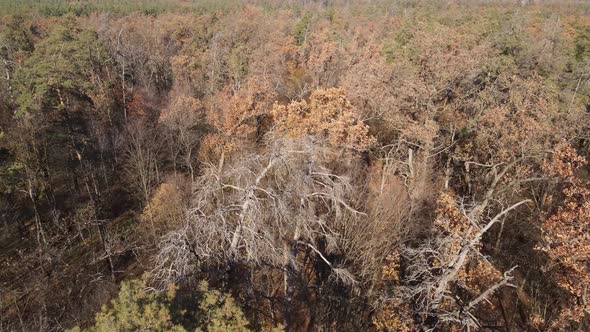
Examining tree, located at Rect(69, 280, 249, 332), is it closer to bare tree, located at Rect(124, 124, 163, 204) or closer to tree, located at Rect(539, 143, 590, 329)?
tree, located at Rect(539, 143, 590, 329)

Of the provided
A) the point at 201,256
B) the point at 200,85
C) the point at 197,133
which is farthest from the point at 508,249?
the point at 200,85

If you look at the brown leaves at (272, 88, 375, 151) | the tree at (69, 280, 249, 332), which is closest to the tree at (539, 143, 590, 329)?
the brown leaves at (272, 88, 375, 151)

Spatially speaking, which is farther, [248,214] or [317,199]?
[317,199]

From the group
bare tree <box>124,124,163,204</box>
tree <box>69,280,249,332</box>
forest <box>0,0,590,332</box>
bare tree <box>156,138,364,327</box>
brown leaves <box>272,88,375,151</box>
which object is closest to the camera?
tree <box>69,280,249,332</box>

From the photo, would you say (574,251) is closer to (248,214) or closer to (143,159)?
(248,214)

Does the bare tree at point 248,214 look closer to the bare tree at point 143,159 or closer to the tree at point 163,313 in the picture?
the tree at point 163,313

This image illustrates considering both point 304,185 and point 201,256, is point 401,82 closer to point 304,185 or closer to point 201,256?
point 304,185

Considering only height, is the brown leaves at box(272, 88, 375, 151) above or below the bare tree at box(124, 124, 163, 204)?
above

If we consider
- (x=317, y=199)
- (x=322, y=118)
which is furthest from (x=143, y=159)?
(x=317, y=199)
